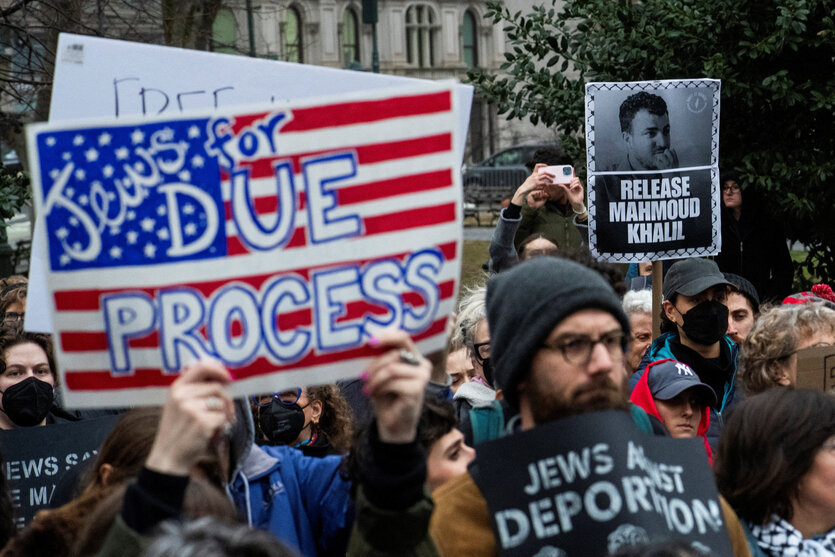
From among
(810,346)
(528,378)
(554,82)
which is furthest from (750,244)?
(528,378)

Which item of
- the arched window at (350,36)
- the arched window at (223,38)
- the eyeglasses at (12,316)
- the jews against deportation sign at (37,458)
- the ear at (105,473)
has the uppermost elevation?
the arched window at (350,36)

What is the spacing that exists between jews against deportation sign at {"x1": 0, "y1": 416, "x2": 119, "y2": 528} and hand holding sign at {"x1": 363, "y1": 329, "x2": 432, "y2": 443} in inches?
95.9

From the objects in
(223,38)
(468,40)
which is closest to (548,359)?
(223,38)

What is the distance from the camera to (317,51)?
52.6 m

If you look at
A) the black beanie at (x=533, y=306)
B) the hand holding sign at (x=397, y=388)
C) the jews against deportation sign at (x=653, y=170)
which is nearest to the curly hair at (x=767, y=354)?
the jews against deportation sign at (x=653, y=170)

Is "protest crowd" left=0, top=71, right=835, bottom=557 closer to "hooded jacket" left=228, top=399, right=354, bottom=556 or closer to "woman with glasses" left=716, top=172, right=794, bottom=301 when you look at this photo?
"hooded jacket" left=228, top=399, right=354, bottom=556

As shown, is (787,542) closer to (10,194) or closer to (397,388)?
(397,388)

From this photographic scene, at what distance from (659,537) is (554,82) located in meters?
6.91

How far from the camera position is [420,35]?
57.0m

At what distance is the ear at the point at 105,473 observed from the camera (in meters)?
2.99

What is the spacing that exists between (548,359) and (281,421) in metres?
2.21

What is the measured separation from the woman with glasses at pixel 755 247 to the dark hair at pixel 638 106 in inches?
81.8

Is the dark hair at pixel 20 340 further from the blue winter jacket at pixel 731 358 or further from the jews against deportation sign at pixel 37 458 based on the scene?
the blue winter jacket at pixel 731 358

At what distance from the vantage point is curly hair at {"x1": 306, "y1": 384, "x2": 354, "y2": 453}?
15.4 ft
